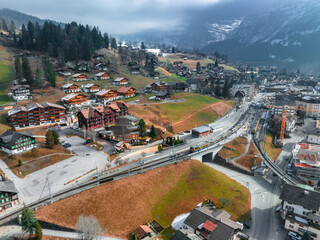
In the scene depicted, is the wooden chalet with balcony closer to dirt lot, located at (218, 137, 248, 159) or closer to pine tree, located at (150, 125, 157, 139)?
pine tree, located at (150, 125, 157, 139)

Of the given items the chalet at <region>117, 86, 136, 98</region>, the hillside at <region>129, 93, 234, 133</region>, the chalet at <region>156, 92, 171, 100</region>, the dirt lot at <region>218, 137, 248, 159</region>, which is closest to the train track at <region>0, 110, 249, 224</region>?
the dirt lot at <region>218, 137, 248, 159</region>

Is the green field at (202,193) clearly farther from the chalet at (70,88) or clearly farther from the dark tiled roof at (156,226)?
the chalet at (70,88)

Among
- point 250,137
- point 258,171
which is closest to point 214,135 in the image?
point 250,137

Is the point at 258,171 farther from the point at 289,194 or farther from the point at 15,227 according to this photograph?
the point at 15,227

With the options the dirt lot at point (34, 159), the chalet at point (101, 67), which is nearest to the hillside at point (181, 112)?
the dirt lot at point (34, 159)

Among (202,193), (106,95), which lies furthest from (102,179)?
(106,95)

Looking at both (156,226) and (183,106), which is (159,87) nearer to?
(183,106)
